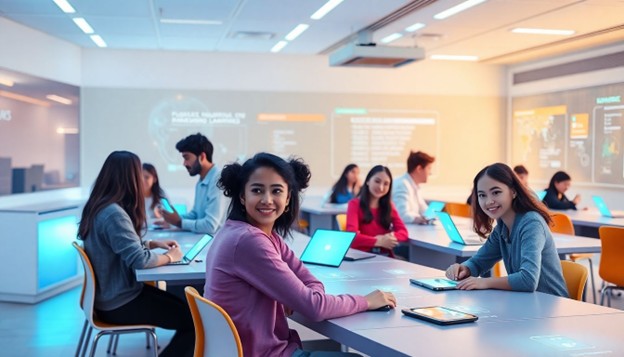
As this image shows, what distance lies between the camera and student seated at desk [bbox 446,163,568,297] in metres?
2.85

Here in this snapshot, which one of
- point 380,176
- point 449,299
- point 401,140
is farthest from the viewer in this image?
point 401,140

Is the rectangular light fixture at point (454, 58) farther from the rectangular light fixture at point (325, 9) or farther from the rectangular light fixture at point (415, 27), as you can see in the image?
the rectangular light fixture at point (325, 9)

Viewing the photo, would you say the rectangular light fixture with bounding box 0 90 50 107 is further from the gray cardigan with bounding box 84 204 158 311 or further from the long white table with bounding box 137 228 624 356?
the long white table with bounding box 137 228 624 356

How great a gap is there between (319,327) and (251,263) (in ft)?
1.08

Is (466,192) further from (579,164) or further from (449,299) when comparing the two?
(449,299)

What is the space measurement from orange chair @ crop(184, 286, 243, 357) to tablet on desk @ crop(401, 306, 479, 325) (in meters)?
0.60

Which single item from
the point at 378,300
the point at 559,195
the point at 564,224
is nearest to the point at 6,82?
the point at 564,224

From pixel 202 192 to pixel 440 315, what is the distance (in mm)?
3092

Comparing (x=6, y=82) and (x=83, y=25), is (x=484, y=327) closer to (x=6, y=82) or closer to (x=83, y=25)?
(x=6, y=82)

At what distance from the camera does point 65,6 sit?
6484 mm

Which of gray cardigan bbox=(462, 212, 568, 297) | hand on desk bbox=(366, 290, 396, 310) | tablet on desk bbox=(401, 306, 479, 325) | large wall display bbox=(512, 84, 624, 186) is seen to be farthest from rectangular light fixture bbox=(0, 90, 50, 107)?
large wall display bbox=(512, 84, 624, 186)

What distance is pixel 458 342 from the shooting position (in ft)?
6.68

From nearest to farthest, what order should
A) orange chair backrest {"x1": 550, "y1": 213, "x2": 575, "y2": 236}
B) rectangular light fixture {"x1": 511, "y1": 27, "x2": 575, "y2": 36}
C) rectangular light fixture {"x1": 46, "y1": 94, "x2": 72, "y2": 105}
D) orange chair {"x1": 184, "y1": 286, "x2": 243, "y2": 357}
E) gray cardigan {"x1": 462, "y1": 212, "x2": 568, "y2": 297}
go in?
orange chair {"x1": 184, "y1": 286, "x2": 243, "y2": 357} < gray cardigan {"x1": 462, "y1": 212, "x2": 568, "y2": 297} < orange chair backrest {"x1": 550, "y1": 213, "x2": 575, "y2": 236} < rectangular light fixture {"x1": 511, "y1": 27, "x2": 575, "y2": 36} < rectangular light fixture {"x1": 46, "y1": 94, "x2": 72, "y2": 105}

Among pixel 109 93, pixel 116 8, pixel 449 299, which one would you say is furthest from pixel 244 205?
pixel 109 93
